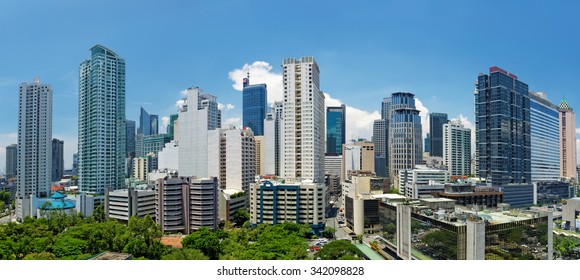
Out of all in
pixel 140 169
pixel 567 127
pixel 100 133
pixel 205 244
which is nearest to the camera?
pixel 567 127

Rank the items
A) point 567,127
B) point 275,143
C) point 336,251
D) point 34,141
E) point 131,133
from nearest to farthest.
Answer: point 567,127 < point 336,251 < point 131,133 < point 34,141 < point 275,143

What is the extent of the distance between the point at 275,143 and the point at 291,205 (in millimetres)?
3283

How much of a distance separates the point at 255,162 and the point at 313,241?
620cm

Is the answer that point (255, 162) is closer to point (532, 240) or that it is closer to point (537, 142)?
point (537, 142)

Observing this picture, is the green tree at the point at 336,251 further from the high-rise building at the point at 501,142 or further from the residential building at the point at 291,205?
the high-rise building at the point at 501,142

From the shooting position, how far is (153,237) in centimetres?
638

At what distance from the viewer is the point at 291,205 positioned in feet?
29.5

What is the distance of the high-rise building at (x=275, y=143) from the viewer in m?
11.0

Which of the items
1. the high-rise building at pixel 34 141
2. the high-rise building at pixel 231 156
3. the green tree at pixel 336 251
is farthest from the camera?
the high-rise building at pixel 231 156

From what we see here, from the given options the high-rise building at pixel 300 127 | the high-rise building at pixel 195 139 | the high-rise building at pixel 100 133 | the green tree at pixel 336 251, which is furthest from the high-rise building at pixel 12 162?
the high-rise building at pixel 300 127

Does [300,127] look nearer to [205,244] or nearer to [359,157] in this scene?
[205,244]

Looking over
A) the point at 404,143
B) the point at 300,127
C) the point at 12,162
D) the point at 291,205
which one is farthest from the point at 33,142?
the point at 404,143

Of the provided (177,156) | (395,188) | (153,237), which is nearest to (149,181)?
(177,156)

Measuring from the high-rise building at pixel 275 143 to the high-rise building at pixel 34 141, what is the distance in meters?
5.24
